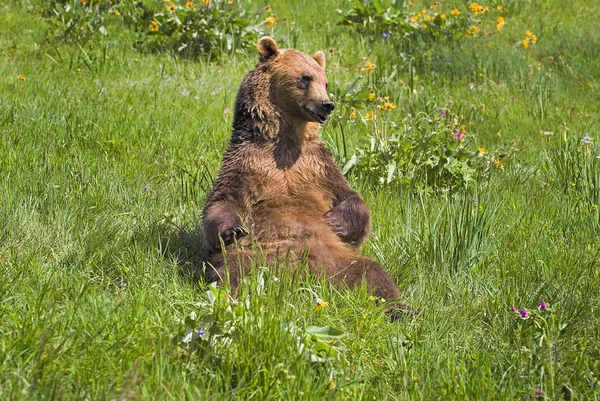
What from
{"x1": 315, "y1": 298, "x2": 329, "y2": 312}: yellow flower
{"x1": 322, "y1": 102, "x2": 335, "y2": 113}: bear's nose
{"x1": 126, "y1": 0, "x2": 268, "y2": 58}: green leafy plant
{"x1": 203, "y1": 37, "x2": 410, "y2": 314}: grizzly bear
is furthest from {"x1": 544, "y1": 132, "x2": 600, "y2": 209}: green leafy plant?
{"x1": 126, "y1": 0, "x2": 268, "y2": 58}: green leafy plant

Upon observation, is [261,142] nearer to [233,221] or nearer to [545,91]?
[233,221]

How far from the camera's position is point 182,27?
833 cm

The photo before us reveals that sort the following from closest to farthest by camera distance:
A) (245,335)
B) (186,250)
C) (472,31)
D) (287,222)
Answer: (245,335)
(287,222)
(186,250)
(472,31)

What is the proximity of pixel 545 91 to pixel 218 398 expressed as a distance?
5.82 m

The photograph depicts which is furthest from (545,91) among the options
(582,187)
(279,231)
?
(279,231)

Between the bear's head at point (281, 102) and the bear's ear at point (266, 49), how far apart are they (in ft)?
0.08

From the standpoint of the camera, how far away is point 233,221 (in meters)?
4.36

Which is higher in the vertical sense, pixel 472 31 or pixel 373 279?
pixel 373 279

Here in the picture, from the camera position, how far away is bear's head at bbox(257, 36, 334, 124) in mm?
4816

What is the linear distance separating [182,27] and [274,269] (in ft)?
16.5

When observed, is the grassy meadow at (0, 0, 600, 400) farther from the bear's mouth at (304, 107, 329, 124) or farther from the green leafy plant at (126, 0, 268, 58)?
the bear's mouth at (304, 107, 329, 124)

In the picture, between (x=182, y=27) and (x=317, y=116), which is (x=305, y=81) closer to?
(x=317, y=116)

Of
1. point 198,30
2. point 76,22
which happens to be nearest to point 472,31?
point 198,30

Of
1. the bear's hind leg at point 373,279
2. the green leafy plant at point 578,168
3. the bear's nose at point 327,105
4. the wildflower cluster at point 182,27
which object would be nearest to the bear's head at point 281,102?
the bear's nose at point 327,105
